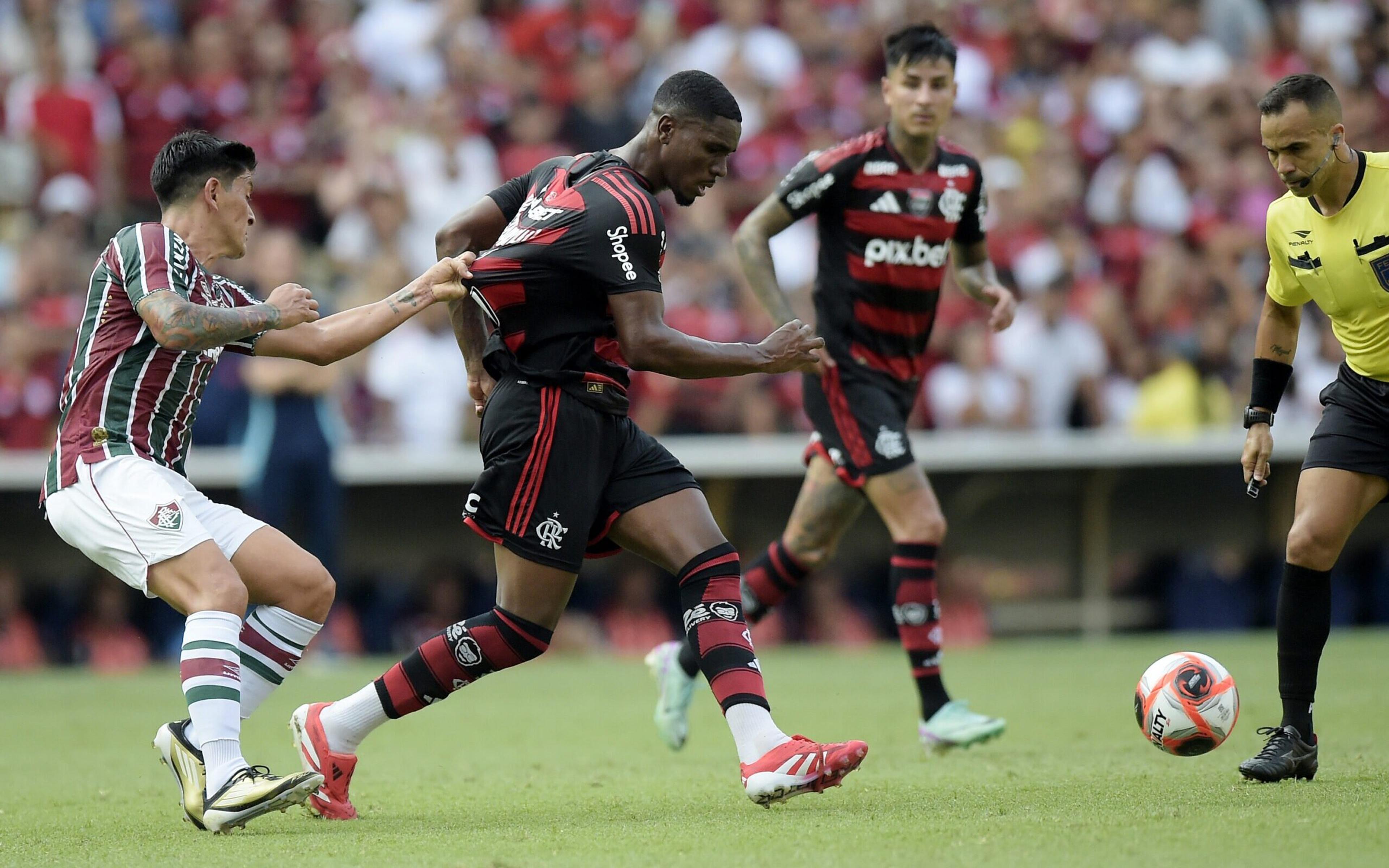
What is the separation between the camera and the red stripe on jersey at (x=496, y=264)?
5.43 m

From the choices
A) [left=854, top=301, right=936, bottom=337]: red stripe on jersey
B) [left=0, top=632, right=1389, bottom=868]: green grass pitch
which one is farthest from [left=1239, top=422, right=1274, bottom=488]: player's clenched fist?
[left=854, top=301, right=936, bottom=337]: red stripe on jersey

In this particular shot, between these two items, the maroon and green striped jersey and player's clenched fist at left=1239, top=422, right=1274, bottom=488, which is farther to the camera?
player's clenched fist at left=1239, top=422, right=1274, bottom=488

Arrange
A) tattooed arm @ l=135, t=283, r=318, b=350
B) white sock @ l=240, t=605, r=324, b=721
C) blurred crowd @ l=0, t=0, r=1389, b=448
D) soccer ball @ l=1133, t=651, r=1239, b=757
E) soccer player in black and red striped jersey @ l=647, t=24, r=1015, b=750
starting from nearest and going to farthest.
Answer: tattooed arm @ l=135, t=283, r=318, b=350 < white sock @ l=240, t=605, r=324, b=721 < soccer ball @ l=1133, t=651, r=1239, b=757 < soccer player in black and red striped jersey @ l=647, t=24, r=1015, b=750 < blurred crowd @ l=0, t=0, r=1389, b=448

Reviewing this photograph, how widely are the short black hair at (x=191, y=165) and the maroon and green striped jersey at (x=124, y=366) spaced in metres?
0.23

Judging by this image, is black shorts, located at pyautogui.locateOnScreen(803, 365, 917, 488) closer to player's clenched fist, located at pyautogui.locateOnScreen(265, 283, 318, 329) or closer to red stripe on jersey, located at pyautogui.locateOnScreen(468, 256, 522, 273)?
red stripe on jersey, located at pyautogui.locateOnScreen(468, 256, 522, 273)

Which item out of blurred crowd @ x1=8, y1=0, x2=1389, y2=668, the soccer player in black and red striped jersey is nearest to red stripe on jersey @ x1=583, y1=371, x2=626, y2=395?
the soccer player in black and red striped jersey

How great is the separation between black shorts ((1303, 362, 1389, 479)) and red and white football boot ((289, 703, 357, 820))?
3.65 metres

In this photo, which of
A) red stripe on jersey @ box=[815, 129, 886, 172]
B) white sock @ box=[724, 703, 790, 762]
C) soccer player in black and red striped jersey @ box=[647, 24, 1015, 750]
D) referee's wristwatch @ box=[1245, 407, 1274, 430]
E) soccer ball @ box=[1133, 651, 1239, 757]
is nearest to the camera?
white sock @ box=[724, 703, 790, 762]

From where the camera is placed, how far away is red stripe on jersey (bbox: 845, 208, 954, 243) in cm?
770

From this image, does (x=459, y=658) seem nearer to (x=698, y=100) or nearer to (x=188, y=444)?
(x=188, y=444)

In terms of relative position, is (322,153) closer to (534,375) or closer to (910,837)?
(534,375)

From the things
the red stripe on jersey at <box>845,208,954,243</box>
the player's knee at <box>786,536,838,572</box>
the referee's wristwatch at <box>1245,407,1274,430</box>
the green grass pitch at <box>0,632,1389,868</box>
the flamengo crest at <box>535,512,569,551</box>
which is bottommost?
the green grass pitch at <box>0,632,1389,868</box>

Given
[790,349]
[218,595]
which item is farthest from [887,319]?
[218,595]

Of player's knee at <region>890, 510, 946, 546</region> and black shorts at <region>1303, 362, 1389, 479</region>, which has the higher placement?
black shorts at <region>1303, 362, 1389, 479</region>
